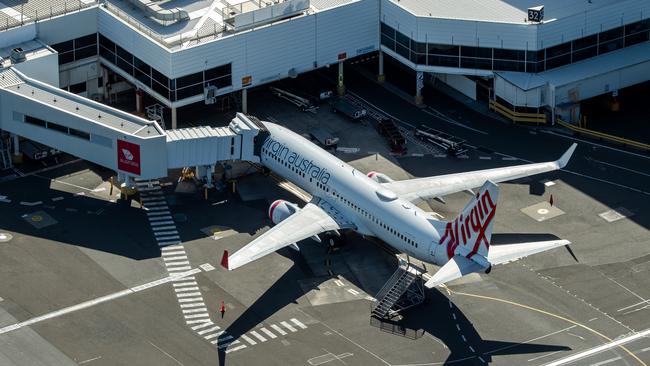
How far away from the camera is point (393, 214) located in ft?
597

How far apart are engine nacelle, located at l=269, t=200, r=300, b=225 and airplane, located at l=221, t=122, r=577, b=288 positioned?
118mm

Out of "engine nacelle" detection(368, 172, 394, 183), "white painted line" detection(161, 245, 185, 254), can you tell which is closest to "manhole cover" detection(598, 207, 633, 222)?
"engine nacelle" detection(368, 172, 394, 183)

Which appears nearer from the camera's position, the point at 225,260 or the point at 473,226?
the point at 473,226

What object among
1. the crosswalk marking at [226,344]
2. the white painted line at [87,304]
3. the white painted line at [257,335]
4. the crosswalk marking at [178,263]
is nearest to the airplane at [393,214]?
the white painted line at [257,335]

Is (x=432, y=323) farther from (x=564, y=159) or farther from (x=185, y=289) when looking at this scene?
(x=564, y=159)

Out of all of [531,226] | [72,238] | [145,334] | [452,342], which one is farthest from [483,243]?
[72,238]

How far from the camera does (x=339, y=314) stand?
580 ft

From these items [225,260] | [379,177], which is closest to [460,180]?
[379,177]

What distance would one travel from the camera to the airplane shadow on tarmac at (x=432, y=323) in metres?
170

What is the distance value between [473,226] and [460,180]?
25.7 m

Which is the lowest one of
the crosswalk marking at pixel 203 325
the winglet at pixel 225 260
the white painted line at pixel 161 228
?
the crosswalk marking at pixel 203 325

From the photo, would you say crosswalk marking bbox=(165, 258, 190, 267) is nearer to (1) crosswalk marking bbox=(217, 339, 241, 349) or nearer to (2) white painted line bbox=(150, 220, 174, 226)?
(2) white painted line bbox=(150, 220, 174, 226)

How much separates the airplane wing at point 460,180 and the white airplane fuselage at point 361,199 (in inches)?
242

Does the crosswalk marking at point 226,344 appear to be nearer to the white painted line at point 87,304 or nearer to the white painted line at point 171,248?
the white painted line at point 87,304
